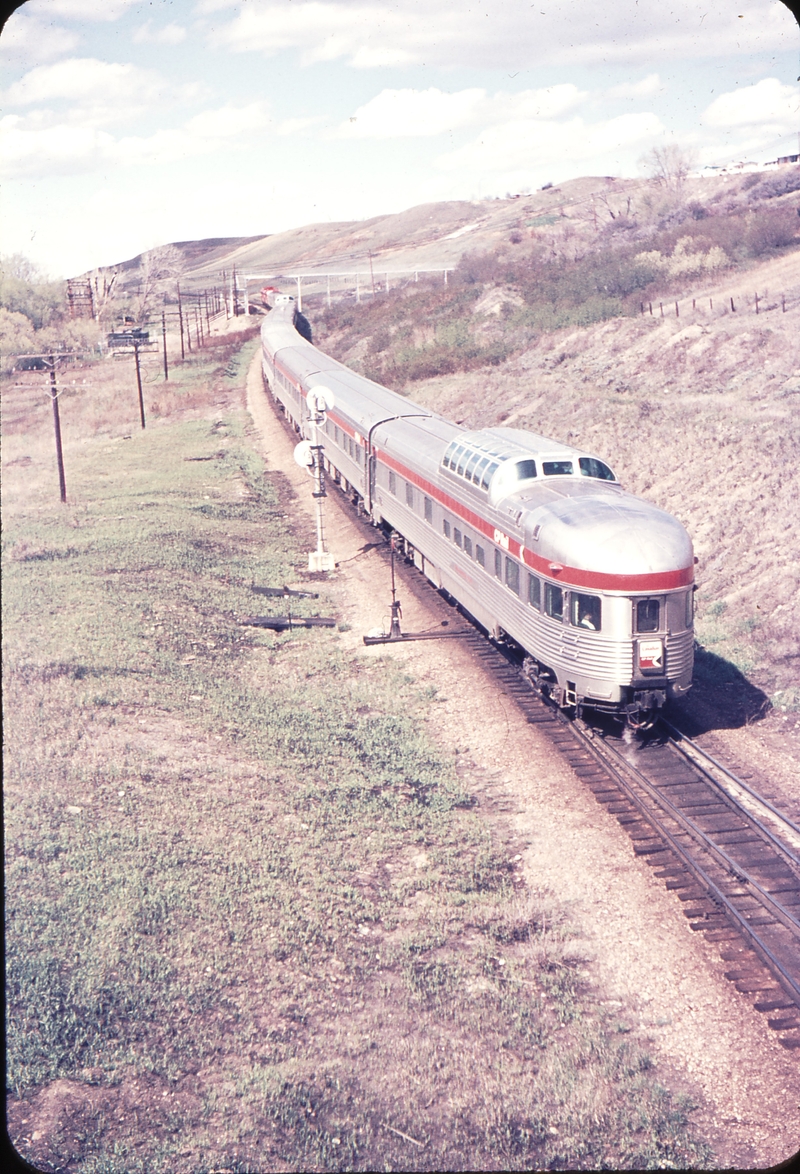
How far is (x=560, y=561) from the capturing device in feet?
43.5

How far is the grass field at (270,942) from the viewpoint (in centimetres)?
739

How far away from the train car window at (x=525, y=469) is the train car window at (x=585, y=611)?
10.7ft

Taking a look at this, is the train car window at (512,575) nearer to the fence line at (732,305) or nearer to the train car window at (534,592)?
the train car window at (534,592)

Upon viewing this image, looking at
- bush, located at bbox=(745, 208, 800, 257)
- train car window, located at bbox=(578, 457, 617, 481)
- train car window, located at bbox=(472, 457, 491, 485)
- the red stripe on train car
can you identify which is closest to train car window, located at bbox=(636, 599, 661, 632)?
the red stripe on train car

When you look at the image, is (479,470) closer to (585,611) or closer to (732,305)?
(585,611)

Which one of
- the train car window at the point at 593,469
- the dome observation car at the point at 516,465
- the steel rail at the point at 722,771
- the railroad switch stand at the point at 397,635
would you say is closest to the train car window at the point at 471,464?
the dome observation car at the point at 516,465

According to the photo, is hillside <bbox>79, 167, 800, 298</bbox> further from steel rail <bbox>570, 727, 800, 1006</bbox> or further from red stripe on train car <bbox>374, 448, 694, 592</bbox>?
steel rail <bbox>570, 727, 800, 1006</bbox>

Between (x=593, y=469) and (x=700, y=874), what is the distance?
753cm

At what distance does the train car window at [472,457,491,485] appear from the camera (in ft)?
54.8

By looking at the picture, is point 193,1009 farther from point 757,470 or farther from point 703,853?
point 757,470

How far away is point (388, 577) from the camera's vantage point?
2409 centimetres

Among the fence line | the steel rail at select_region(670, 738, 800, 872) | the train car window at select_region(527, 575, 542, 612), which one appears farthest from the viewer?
the fence line

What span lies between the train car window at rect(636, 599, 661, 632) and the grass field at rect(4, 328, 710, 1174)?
358 cm

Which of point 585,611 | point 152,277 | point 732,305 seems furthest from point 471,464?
point 152,277
